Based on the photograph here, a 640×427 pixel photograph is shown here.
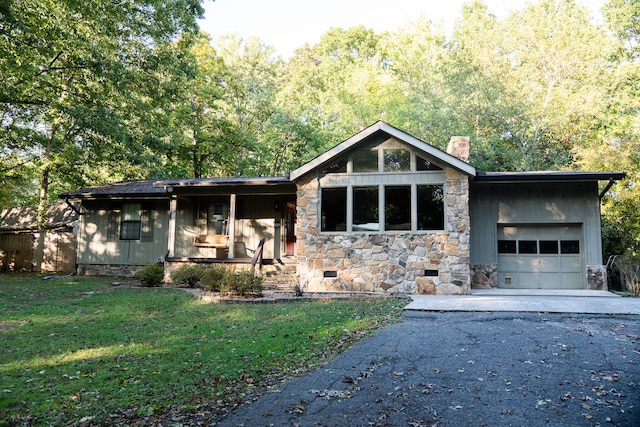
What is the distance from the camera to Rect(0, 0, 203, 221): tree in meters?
12.3

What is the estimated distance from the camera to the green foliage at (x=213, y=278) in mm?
11402

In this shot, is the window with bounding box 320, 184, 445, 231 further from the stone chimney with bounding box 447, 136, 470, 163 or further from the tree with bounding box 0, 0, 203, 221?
the tree with bounding box 0, 0, 203, 221

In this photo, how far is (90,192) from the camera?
52.5ft

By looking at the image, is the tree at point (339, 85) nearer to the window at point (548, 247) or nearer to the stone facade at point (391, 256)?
the stone facade at point (391, 256)

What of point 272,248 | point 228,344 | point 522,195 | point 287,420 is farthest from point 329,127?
point 287,420

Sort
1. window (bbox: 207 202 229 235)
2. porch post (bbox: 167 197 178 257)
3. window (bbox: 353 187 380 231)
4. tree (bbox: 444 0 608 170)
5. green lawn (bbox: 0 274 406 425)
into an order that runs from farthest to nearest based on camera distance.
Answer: tree (bbox: 444 0 608 170), window (bbox: 207 202 229 235), porch post (bbox: 167 197 178 257), window (bbox: 353 187 380 231), green lawn (bbox: 0 274 406 425)

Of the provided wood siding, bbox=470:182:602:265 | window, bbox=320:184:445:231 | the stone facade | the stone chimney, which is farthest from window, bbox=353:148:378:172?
wood siding, bbox=470:182:602:265

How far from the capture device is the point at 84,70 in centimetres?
1421

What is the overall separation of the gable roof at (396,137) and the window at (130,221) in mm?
7189

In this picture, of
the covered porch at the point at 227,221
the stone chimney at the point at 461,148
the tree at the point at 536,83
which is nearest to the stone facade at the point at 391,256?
the stone chimney at the point at 461,148

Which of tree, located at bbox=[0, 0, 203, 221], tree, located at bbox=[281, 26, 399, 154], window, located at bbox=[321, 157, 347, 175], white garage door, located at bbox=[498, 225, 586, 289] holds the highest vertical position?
tree, located at bbox=[281, 26, 399, 154]

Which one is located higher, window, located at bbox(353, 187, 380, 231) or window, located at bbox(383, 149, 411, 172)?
window, located at bbox(383, 149, 411, 172)

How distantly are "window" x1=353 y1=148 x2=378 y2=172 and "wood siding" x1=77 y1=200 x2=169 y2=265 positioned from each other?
300 inches

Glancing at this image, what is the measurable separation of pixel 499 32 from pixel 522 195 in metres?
→ 14.3
